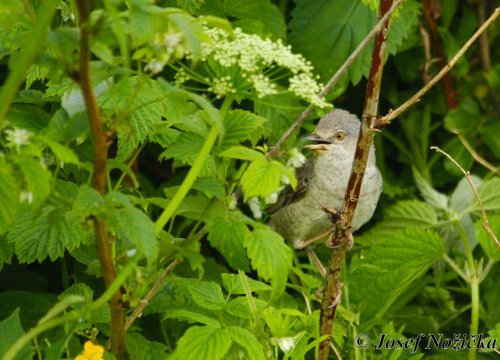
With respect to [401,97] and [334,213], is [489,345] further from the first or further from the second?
[401,97]

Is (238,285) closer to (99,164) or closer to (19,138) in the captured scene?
(99,164)

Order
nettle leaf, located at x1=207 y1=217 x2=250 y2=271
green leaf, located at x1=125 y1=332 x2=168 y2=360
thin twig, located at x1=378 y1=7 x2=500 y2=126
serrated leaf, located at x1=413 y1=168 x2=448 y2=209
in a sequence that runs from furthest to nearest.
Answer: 1. serrated leaf, located at x1=413 y1=168 x2=448 y2=209
2. green leaf, located at x1=125 y1=332 x2=168 y2=360
3. thin twig, located at x1=378 y1=7 x2=500 y2=126
4. nettle leaf, located at x1=207 y1=217 x2=250 y2=271

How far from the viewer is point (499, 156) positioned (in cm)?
479

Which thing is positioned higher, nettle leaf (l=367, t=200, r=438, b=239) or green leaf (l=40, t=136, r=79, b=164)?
green leaf (l=40, t=136, r=79, b=164)

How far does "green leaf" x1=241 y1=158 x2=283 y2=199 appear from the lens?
2.04 m

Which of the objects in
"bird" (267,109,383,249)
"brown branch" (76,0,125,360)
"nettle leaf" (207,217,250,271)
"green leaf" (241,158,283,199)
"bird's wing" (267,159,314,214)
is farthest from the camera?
"bird's wing" (267,159,314,214)

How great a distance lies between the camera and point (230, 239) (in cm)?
215

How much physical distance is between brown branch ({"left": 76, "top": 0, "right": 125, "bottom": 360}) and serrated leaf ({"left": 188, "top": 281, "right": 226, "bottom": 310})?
0.90ft

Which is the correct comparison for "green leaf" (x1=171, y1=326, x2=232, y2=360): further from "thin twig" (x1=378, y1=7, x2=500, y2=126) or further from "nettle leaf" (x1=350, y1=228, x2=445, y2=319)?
"nettle leaf" (x1=350, y1=228, x2=445, y2=319)

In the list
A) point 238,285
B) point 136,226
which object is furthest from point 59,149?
point 238,285

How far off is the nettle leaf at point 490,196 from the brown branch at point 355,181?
1.58 metres

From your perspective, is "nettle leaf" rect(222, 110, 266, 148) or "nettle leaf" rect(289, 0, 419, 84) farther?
"nettle leaf" rect(289, 0, 419, 84)

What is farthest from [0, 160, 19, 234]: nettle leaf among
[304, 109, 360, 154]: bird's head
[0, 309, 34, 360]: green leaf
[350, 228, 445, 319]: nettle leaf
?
[304, 109, 360, 154]: bird's head

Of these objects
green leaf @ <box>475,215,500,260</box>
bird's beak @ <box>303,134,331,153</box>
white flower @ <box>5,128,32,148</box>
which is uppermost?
white flower @ <box>5,128,32,148</box>
